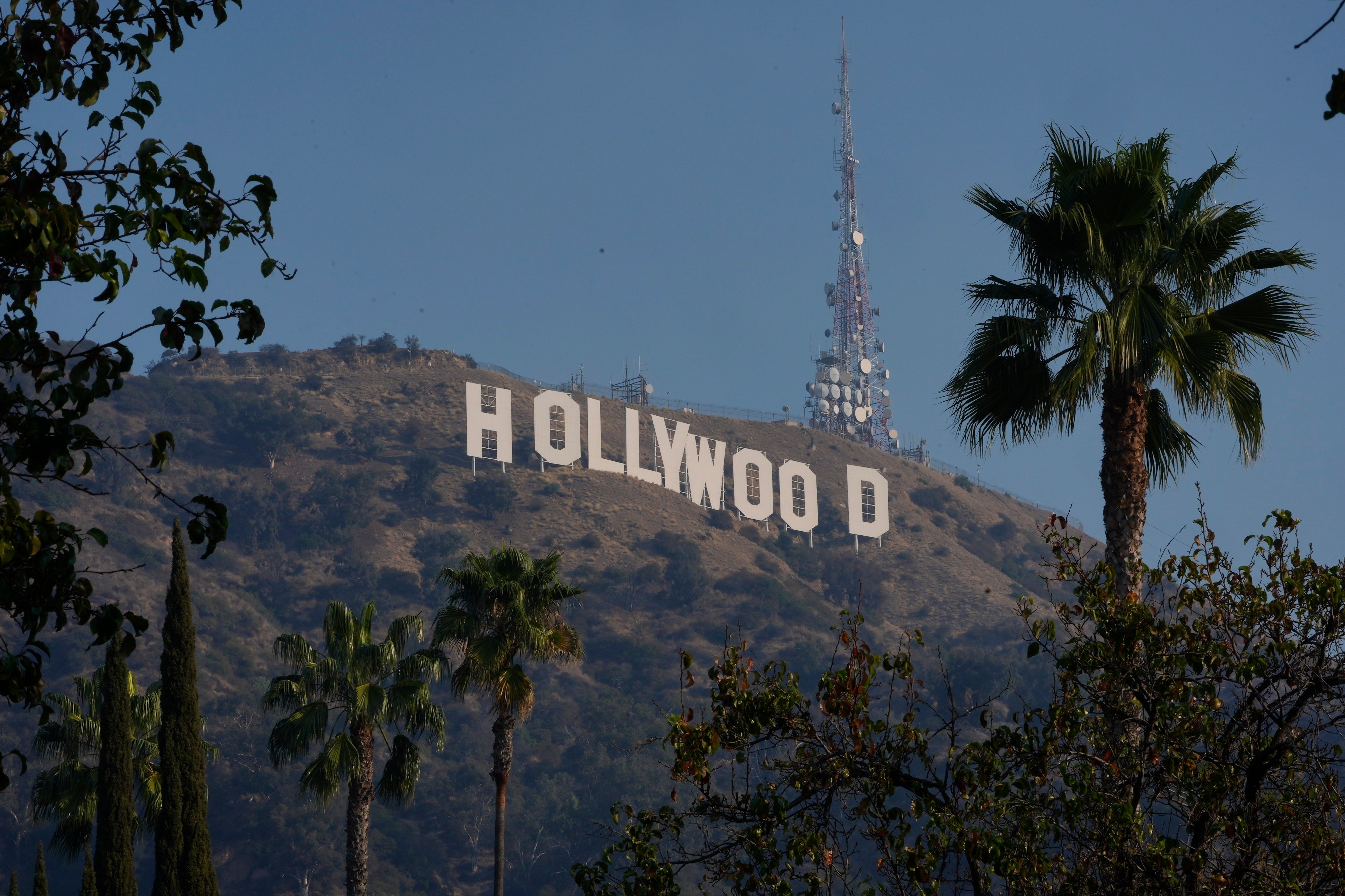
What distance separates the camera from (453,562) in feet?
403

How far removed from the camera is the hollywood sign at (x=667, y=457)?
106 m

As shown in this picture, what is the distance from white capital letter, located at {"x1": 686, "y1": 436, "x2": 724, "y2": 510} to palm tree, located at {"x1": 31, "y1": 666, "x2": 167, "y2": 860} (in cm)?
8177

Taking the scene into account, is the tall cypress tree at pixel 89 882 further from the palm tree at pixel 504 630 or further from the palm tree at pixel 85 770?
the palm tree at pixel 504 630

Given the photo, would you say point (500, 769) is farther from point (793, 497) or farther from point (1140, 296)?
point (793, 497)

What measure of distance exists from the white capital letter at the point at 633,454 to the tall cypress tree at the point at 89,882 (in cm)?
8241

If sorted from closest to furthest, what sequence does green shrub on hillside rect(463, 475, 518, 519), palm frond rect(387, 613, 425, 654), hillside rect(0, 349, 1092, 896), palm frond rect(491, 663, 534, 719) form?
palm frond rect(491, 663, 534, 719) < palm frond rect(387, 613, 425, 654) < hillside rect(0, 349, 1092, 896) < green shrub on hillside rect(463, 475, 518, 519)

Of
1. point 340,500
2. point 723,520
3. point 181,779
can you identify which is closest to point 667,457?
point 723,520

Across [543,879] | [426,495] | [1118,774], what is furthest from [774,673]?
[426,495]

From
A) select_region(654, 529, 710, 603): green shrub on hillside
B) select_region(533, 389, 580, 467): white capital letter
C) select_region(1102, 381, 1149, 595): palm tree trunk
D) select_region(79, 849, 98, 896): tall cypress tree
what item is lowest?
select_region(79, 849, 98, 896): tall cypress tree

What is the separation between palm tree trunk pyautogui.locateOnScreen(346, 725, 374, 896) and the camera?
964 inches

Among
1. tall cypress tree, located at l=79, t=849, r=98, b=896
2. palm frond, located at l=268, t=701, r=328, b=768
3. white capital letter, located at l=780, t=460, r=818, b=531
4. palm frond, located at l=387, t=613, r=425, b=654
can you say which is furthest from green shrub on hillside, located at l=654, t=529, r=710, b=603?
tall cypress tree, located at l=79, t=849, r=98, b=896

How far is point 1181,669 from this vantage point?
794 cm

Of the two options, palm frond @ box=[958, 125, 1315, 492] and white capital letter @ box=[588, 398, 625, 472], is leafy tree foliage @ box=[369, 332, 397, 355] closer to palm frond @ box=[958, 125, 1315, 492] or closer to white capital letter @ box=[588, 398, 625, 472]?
white capital letter @ box=[588, 398, 625, 472]

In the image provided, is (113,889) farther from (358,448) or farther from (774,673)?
(358,448)
